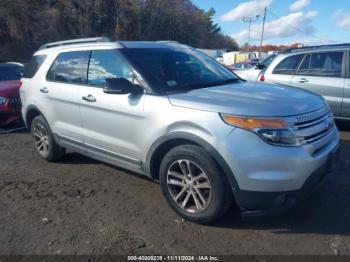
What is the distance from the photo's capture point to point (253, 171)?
3.22 metres

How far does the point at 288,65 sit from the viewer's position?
774 cm

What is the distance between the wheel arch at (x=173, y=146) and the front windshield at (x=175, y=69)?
576 millimetres

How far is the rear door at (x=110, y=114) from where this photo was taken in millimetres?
4031

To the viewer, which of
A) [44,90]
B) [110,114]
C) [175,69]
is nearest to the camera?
[110,114]

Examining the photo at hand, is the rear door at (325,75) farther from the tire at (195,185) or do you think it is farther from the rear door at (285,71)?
the tire at (195,185)

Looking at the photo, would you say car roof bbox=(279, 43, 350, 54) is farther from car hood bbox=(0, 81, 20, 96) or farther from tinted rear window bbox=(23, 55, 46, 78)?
car hood bbox=(0, 81, 20, 96)

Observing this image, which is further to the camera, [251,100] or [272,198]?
[251,100]

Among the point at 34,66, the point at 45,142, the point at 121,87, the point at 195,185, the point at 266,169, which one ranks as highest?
the point at 34,66

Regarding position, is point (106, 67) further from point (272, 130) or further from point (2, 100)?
point (2, 100)

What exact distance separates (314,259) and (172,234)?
126cm

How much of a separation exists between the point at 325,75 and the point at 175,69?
4.07m

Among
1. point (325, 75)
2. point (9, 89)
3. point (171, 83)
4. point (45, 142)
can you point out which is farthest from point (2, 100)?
point (325, 75)

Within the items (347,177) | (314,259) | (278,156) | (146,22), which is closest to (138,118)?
(278,156)

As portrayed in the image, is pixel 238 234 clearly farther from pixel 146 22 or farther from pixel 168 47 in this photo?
pixel 146 22
